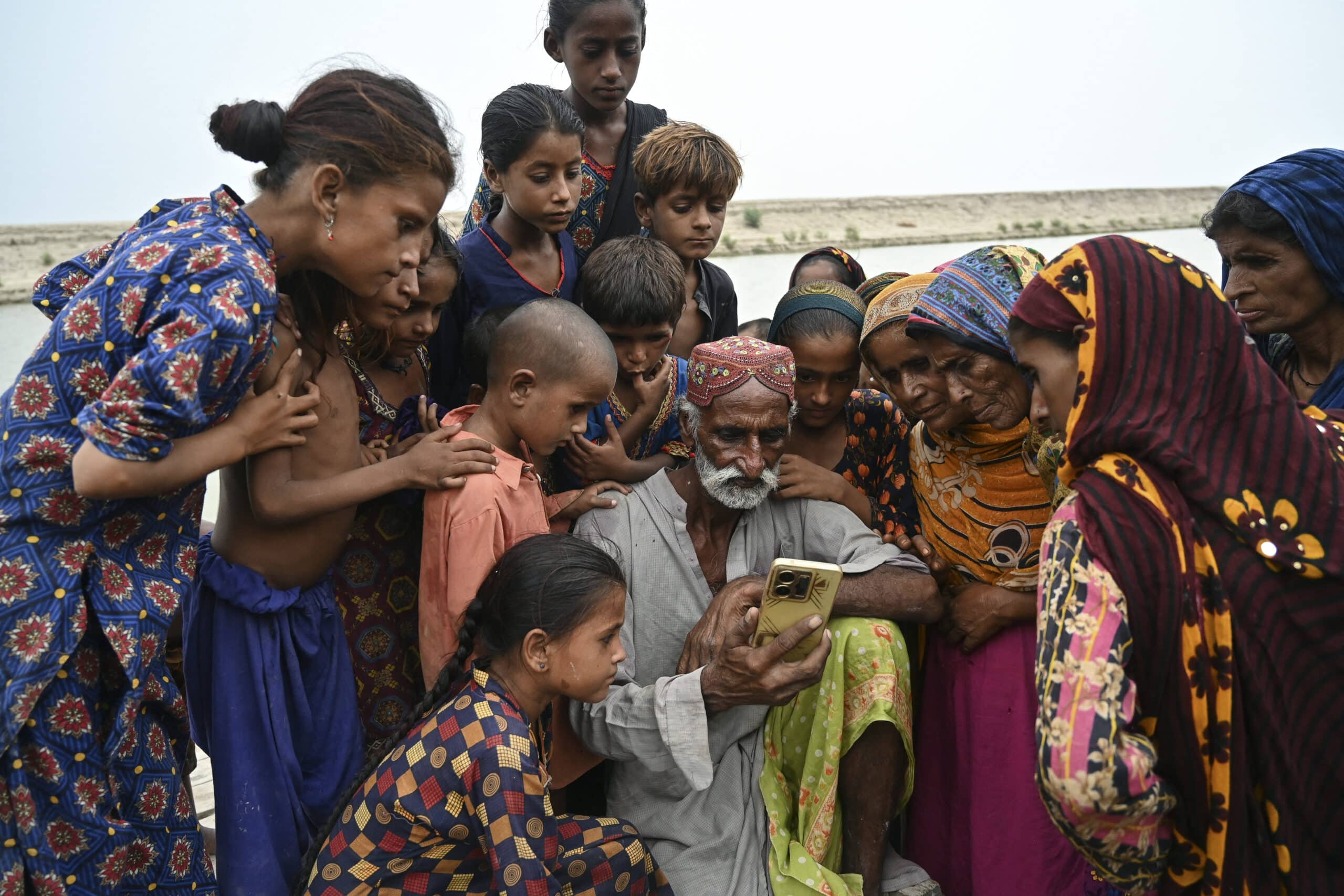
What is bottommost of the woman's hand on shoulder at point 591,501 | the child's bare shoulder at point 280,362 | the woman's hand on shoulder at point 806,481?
the woman's hand on shoulder at point 591,501

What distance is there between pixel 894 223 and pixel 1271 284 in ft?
43.5

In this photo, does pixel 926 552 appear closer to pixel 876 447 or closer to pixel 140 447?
pixel 876 447

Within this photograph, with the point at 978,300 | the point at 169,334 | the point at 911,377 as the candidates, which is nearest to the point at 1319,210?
the point at 978,300

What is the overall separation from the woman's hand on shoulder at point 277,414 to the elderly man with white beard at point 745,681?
1006 millimetres

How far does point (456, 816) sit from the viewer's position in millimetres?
2486

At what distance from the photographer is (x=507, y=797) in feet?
7.97

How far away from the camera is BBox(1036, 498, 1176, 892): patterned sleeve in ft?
6.05

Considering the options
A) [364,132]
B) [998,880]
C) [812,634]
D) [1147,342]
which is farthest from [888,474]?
[364,132]

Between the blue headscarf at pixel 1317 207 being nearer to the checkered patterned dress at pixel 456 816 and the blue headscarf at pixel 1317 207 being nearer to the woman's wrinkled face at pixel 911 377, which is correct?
the woman's wrinkled face at pixel 911 377

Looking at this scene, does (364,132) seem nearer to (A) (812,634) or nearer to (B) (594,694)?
(B) (594,694)

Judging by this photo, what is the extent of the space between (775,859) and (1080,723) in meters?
1.36

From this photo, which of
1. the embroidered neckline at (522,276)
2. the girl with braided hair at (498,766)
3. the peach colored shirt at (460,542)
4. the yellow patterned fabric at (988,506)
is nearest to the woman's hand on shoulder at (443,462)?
the peach colored shirt at (460,542)

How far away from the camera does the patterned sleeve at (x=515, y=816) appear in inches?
94.1

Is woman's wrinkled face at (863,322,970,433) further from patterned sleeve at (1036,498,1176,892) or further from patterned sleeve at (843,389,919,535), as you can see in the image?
patterned sleeve at (1036,498,1176,892)
